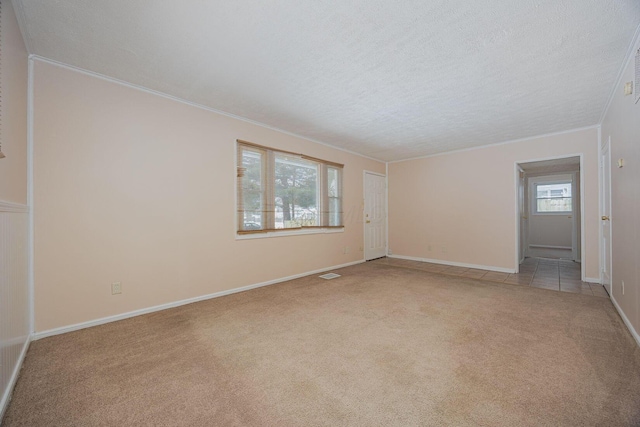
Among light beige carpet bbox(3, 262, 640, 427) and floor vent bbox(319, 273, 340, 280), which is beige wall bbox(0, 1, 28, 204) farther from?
floor vent bbox(319, 273, 340, 280)

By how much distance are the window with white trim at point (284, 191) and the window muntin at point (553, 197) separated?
600 cm

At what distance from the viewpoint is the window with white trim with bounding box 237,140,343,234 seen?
3.79 m

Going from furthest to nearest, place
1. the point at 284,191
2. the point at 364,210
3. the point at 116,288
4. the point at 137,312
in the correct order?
1. the point at 364,210
2. the point at 284,191
3. the point at 137,312
4. the point at 116,288

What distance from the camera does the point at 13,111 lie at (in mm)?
1871

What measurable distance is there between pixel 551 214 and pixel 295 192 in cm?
722

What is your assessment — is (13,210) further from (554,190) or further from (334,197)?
(554,190)

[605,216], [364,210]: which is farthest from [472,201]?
[364,210]

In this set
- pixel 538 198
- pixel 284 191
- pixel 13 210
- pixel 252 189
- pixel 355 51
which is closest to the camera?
pixel 13 210

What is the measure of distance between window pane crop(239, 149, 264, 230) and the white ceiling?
0.64 meters

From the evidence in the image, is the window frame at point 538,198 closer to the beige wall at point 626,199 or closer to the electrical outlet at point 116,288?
the beige wall at point 626,199

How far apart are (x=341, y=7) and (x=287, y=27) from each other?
0.44 metres

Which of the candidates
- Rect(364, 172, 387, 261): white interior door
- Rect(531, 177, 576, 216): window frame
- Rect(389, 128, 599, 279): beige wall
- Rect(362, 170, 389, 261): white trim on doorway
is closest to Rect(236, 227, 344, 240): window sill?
Rect(362, 170, 389, 261): white trim on doorway

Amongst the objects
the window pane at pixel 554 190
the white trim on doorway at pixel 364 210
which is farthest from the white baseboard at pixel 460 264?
the window pane at pixel 554 190

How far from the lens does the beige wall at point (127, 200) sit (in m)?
2.36
